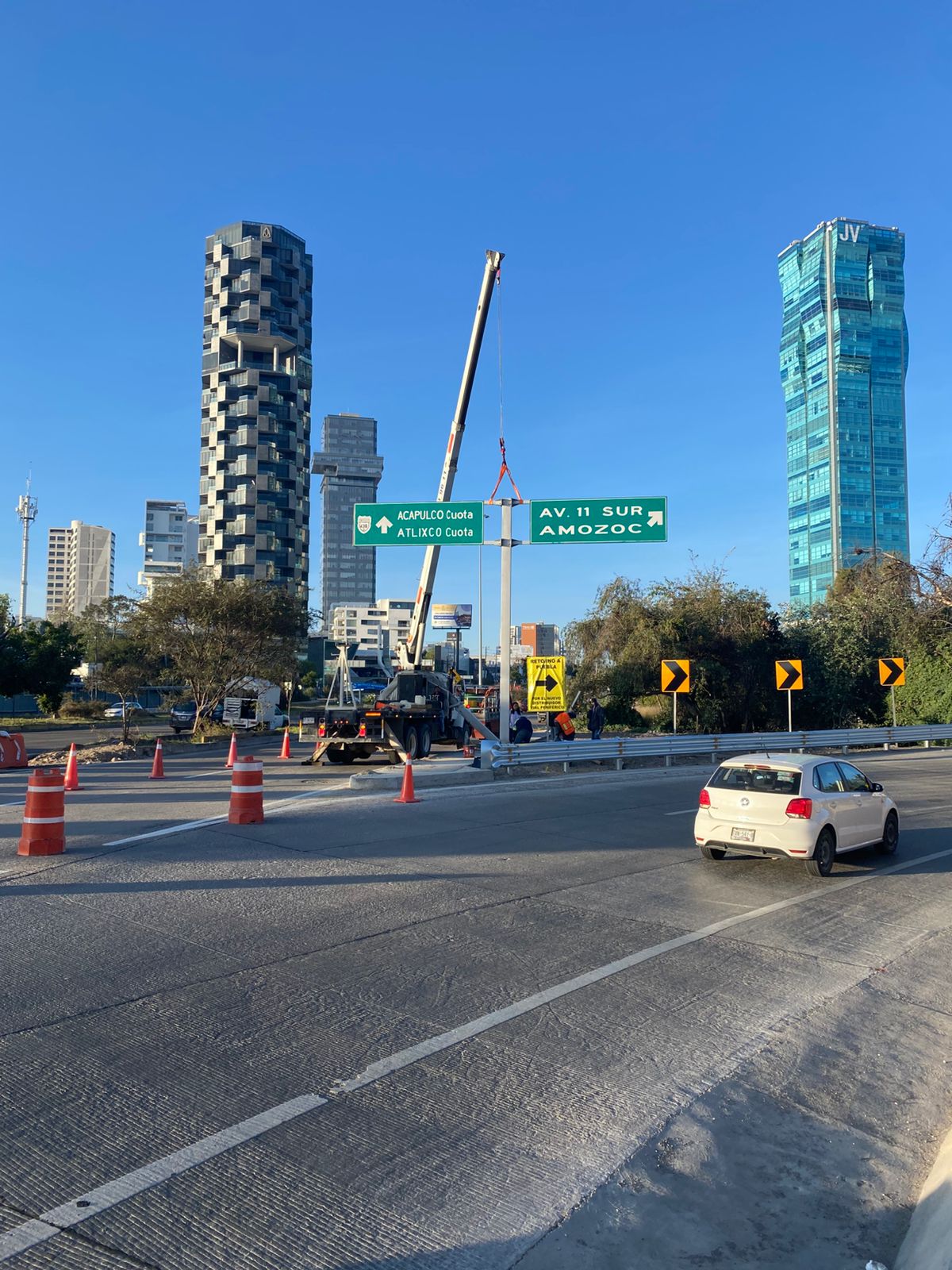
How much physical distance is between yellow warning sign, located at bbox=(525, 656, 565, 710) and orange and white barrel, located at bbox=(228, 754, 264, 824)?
12.8 m

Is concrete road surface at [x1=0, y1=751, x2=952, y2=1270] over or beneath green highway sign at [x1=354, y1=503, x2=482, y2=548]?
beneath

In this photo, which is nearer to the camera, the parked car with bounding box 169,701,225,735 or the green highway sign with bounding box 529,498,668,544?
the green highway sign with bounding box 529,498,668,544

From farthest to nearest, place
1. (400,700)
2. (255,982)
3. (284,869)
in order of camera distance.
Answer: (400,700) < (284,869) < (255,982)

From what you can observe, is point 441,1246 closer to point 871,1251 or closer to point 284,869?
point 871,1251

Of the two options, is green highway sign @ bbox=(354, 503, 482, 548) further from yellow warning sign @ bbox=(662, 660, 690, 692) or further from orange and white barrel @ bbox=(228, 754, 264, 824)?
orange and white barrel @ bbox=(228, 754, 264, 824)

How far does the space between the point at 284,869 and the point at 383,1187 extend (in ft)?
22.9

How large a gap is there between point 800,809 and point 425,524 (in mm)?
14023

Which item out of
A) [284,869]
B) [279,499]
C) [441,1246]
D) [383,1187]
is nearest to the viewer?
[441,1246]

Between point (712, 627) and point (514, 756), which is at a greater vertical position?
point (712, 627)

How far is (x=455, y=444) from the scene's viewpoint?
25.5 metres

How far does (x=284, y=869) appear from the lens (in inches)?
423

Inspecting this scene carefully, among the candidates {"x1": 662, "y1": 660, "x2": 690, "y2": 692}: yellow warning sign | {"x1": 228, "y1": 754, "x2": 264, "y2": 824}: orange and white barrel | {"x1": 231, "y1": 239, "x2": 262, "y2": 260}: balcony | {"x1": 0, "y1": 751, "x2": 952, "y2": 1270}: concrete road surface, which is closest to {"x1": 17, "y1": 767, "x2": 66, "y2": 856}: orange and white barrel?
{"x1": 0, "y1": 751, "x2": 952, "y2": 1270}: concrete road surface

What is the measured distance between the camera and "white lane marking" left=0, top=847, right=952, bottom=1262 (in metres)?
3.65

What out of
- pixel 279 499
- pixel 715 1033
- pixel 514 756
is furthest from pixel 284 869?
pixel 279 499
